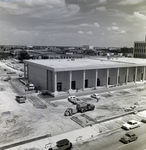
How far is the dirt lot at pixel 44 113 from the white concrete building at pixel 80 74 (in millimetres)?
4558

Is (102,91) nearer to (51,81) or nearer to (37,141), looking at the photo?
(51,81)

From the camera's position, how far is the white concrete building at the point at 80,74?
37219 millimetres

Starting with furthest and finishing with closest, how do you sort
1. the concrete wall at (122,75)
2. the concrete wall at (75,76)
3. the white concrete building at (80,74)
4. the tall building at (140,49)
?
the tall building at (140,49)
the concrete wall at (122,75)
the concrete wall at (75,76)
the white concrete building at (80,74)

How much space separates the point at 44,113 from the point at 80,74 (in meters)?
15.7

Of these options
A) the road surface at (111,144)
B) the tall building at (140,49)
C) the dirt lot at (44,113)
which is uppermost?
the tall building at (140,49)

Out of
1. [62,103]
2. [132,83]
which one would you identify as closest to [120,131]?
[62,103]

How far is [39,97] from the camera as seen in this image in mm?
34406

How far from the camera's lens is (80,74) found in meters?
39.6

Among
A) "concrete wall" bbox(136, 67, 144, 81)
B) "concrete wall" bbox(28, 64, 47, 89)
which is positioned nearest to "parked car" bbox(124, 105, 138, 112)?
"concrete wall" bbox(28, 64, 47, 89)

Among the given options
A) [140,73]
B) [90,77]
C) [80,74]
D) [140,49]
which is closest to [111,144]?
[80,74]

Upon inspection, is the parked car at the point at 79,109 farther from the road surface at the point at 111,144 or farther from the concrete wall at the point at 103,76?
the concrete wall at the point at 103,76

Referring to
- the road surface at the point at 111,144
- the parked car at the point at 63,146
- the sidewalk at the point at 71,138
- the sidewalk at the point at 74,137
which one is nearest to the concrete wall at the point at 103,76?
the sidewalk at the point at 74,137

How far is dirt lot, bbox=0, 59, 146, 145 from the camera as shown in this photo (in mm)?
20645

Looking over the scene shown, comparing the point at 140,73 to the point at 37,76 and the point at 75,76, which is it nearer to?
the point at 75,76
